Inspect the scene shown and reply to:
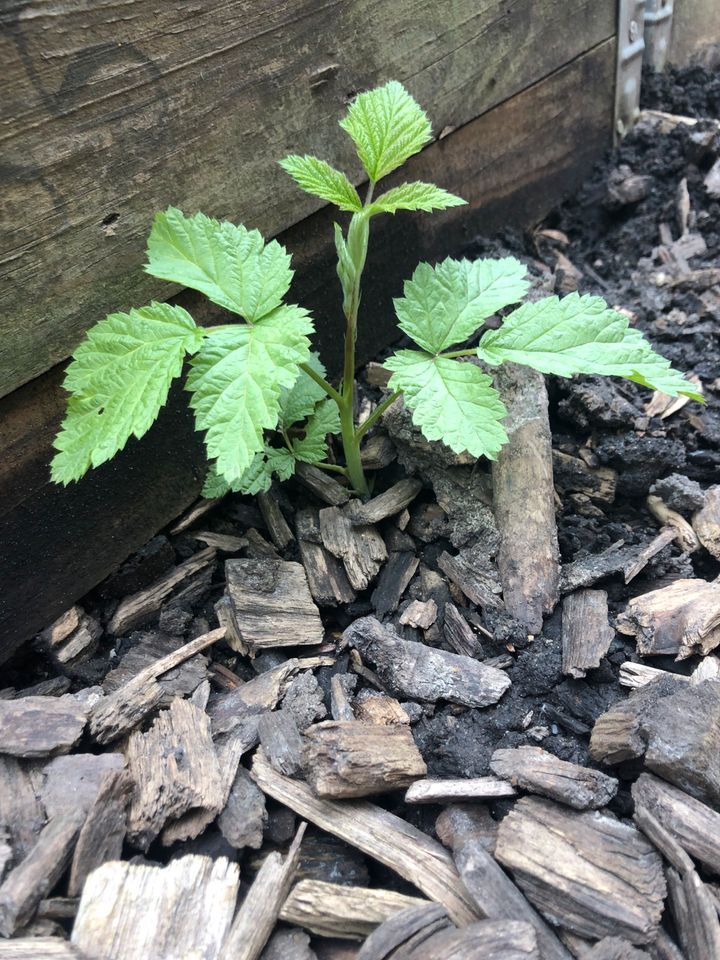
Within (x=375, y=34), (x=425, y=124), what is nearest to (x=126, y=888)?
(x=425, y=124)

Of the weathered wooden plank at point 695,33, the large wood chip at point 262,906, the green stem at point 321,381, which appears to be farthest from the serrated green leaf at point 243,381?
the weathered wooden plank at point 695,33

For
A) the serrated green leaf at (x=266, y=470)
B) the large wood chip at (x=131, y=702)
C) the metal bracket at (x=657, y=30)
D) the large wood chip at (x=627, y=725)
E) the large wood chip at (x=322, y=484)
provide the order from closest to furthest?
1. the large wood chip at (x=627, y=725)
2. the large wood chip at (x=131, y=702)
3. the serrated green leaf at (x=266, y=470)
4. the large wood chip at (x=322, y=484)
5. the metal bracket at (x=657, y=30)

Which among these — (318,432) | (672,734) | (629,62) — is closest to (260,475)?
(318,432)

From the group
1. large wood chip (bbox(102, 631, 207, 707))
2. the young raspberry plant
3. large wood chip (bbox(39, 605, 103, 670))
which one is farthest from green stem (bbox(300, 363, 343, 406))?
large wood chip (bbox(39, 605, 103, 670))

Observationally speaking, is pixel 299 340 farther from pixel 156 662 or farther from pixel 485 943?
pixel 485 943

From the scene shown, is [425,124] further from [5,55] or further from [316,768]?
[316,768]

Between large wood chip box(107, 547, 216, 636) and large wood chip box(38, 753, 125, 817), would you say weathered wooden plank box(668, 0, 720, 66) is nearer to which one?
large wood chip box(107, 547, 216, 636)

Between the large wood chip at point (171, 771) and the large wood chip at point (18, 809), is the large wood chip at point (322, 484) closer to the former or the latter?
the large wood chip at point (171, 771)
